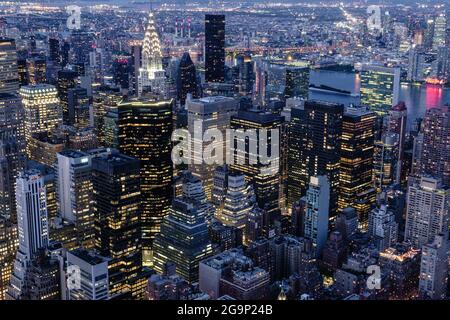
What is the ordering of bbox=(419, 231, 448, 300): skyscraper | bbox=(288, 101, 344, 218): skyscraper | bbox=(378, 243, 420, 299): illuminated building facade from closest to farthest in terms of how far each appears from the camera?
bbox=(419, 231, 448, 300): skyscraper, bbox=(378, 243, 420, 299): illuminated building facade, bbox=(288, 101, 344, 218): skyscraper

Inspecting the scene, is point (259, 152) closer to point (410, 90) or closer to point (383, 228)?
point (383, 228)

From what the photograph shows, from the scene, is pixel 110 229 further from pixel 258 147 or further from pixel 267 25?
pixel 267 25

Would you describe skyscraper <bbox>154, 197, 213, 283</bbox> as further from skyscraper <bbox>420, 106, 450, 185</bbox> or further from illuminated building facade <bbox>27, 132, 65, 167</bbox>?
skyscraper <bbox>420, 106, 450, 185</bbox>

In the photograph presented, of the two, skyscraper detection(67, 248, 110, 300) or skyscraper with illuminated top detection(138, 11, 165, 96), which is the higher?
skyscraper with illuminated top detection(138, 11, 165, 96)

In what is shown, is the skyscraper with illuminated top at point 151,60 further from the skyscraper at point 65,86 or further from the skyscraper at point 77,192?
the skyscraper at point 77,192

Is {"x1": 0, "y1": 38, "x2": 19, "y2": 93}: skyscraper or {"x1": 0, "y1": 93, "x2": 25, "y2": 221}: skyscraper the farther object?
{"x1": 0, "y1": 38, "x2": 19, "y2": 93}: skyscraper

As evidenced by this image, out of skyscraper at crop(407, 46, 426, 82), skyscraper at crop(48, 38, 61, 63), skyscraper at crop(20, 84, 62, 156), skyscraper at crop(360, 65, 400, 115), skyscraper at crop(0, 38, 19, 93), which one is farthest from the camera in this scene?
skyscraper at crop(48, 38, 61, 63)

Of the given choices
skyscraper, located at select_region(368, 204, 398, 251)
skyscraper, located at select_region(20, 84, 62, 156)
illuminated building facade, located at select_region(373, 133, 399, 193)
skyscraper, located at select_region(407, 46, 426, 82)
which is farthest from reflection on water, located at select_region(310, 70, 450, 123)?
skyscraper, located at select_region(20, 84, 62, 156)
